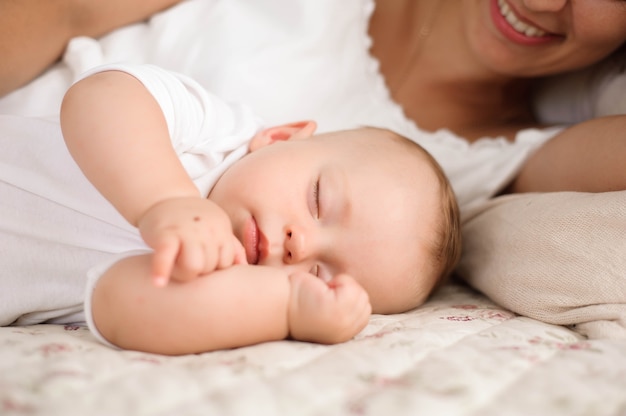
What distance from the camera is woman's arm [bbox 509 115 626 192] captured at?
1.25 m

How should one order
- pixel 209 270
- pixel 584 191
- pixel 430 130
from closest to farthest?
pixel 209 270 < pixel 584 191 < pixel 430 130

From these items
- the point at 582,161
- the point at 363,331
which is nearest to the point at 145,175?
the point at 363,331

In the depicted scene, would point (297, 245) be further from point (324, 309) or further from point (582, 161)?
point (582, 161)

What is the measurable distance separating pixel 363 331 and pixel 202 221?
0.34m

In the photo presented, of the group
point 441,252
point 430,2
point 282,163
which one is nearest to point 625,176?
point 441,252

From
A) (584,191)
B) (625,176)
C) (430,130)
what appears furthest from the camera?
(430,130)

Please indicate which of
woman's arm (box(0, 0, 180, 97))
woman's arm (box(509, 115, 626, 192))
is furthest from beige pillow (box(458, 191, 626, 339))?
woman's arm (box(0, 0, 180, 97))

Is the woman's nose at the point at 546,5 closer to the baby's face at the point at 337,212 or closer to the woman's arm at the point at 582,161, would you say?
the woman's arm at the point at 582,161

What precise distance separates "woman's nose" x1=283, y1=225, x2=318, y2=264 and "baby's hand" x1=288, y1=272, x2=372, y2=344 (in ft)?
0.29

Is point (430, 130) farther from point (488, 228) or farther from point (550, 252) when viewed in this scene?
point (550, 252)

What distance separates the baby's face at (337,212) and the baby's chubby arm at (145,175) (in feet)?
0.41

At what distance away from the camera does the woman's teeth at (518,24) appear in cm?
147

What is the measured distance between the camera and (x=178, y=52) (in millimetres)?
1480

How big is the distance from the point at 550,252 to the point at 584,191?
28 cm
